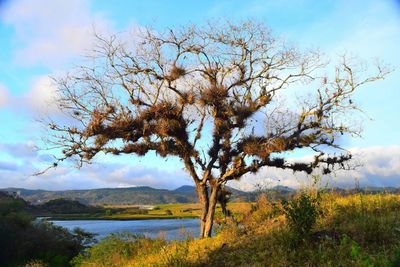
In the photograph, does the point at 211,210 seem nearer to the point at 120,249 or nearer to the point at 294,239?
the point at 120,249

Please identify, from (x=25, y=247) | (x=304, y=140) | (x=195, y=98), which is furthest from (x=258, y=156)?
(x=25, y=247)

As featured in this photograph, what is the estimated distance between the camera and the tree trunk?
1842cm

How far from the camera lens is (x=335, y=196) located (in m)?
15.1

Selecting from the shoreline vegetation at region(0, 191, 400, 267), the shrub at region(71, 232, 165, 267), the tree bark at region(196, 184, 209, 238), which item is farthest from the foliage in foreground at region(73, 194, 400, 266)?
the tree bark at region(196, 184, 209, 238)

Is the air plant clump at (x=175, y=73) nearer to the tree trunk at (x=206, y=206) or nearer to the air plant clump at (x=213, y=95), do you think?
the air plant clump at (x=213, y=95)

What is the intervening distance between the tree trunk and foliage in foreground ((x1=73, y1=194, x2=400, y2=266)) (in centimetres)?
292

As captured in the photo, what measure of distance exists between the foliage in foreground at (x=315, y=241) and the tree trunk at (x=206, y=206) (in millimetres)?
2920

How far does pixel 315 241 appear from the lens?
9.91 meters

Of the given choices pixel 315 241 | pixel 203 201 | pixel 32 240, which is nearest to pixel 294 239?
pixel 315 241

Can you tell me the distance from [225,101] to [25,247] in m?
20.8

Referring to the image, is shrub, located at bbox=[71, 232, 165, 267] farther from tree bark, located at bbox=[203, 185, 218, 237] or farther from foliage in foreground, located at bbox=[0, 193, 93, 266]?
foliage in foreground, located at bbox=[0, 193, 93, 266]

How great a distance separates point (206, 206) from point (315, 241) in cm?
922

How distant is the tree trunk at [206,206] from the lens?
18422 mm

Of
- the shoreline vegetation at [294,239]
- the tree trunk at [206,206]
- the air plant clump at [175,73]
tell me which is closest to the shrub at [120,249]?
the shoreline vegetation at [294,239]
